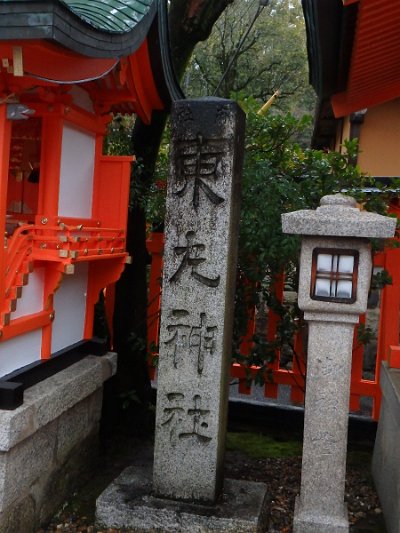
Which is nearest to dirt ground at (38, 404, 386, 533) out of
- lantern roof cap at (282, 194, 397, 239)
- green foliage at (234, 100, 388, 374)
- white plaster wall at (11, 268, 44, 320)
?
green foliage at (234, 100, 388, 374)

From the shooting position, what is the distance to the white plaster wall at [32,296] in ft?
13.3

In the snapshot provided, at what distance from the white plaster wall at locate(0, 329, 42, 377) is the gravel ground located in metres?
1.31

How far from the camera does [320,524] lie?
12.6ft

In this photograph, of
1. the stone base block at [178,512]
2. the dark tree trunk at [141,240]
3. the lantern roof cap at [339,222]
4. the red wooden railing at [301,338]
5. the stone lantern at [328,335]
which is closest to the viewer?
the lantern roof cap at [339,222]

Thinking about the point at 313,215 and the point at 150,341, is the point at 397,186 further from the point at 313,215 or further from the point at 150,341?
the point at 150,341

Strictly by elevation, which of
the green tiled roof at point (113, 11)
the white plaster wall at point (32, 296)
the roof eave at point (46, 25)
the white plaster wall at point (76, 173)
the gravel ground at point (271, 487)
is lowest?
the gravel ground at point (271, 487)

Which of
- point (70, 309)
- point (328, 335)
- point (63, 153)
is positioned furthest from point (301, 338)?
point (63, 153)

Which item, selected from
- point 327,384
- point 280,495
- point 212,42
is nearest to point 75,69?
point 327,384

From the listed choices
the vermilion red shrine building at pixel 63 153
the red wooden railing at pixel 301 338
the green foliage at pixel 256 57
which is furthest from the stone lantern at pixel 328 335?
the green foliage at pixel 256 57

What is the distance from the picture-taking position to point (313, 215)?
12.2 ft

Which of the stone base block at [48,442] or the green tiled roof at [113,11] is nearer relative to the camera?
the stone base block at [48,442]

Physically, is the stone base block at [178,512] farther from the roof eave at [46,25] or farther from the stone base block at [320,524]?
the roof eave at [46,25]

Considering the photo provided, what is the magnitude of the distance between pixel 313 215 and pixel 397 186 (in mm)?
2279

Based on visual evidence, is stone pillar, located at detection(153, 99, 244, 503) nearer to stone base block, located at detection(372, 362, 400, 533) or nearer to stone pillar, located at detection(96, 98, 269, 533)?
stone pillar, located at detection(96, 98, 269, 533)
